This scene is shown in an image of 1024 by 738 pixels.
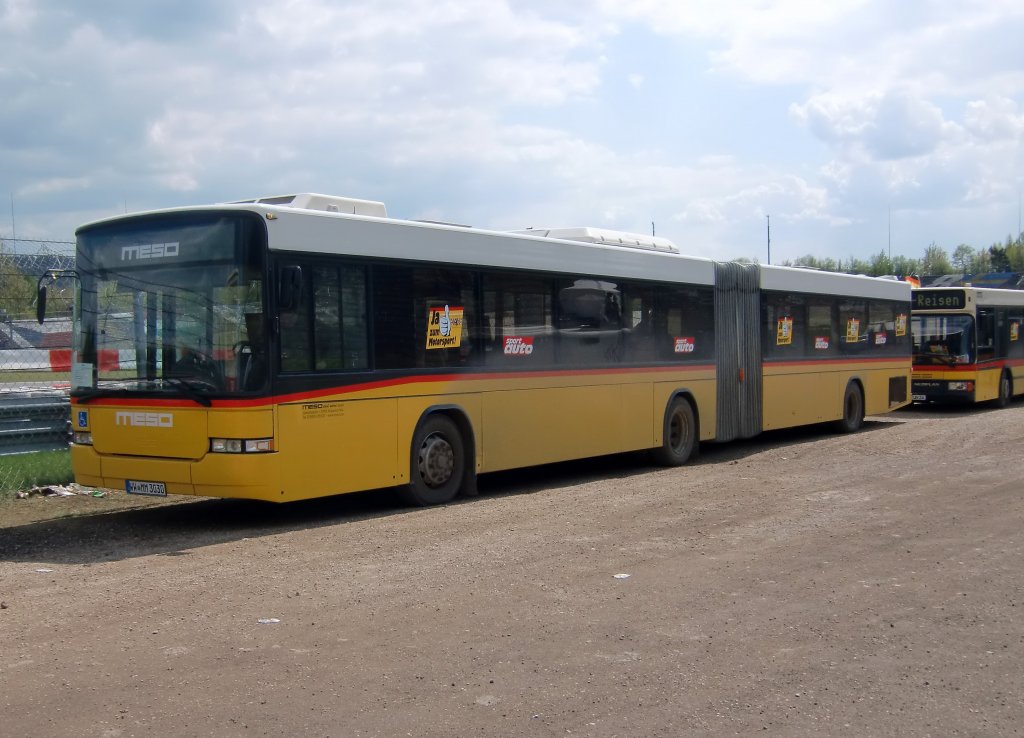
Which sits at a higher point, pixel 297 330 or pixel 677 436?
pixel 297 330

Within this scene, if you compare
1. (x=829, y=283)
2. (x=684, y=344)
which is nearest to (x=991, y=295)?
(x=829, y=283)

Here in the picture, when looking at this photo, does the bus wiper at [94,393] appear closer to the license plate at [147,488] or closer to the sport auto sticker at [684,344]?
the license plate at [147,488]

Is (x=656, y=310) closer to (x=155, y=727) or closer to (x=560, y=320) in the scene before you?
(x=560, y=320)

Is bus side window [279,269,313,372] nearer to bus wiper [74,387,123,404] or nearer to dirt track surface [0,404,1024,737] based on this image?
dirt track surface [0,404,1024,737]

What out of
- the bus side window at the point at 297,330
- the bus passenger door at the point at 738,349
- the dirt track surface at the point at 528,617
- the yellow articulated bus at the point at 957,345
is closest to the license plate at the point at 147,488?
the dirt track surface at the point at 528,617

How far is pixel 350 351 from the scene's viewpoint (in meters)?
10.8

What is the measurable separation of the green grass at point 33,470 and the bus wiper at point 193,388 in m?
3.86

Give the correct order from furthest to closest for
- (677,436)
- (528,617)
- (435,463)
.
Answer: (677,436)
(435,463)
(528,617)

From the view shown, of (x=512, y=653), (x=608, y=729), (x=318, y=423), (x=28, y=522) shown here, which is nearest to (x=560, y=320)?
(x=318, y=423)

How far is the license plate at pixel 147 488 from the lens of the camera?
1030 cm

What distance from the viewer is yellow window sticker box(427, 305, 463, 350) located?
38.8 ft

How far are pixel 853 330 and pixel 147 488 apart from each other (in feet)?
49.5

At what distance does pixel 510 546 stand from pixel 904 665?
3.89m

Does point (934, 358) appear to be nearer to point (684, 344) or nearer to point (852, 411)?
point (852, 411)
